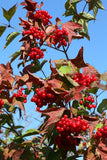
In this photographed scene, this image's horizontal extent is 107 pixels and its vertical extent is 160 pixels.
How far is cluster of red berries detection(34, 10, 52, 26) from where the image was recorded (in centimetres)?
378

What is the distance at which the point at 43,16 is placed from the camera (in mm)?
3777

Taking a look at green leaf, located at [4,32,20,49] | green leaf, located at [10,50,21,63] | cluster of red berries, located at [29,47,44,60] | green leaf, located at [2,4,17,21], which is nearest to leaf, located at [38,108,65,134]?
cluster of red berries, located at [29,47,44,60]

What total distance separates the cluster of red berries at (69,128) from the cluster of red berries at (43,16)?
189 cm

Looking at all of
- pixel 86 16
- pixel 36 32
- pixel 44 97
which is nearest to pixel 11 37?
pixel 36 32

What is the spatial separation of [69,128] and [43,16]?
2006 mm

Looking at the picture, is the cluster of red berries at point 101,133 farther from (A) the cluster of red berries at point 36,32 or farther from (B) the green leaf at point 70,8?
(B) the green leaf at point 70,8

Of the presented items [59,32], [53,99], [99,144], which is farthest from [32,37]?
[99,144]

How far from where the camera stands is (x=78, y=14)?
14.2 ft

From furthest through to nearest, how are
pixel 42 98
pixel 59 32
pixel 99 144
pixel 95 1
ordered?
pixel 95 1, pixel 59 32, pixel 42 98, pixel 99 144

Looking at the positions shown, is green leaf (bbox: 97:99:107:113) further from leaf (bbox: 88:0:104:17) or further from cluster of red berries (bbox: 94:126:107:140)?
leaf (bbox: 88:0:104:17)

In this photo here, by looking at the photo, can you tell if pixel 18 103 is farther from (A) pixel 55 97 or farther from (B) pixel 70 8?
(B) pixel 70 8

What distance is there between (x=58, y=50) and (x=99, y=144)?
1818 millimetres

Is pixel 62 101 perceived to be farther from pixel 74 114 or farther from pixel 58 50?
pixel 58 50

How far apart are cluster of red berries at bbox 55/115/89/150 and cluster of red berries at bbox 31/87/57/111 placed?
0.92 ft
